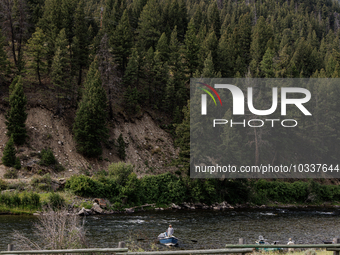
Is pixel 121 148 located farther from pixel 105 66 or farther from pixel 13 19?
pixel 13 19

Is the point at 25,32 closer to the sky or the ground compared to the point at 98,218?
closer to the sky

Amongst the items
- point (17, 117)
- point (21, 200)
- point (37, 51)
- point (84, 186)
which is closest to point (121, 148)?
point (84, 186)

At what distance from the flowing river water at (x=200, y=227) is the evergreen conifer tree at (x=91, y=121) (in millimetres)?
16752

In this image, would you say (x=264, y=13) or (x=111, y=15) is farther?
(x=264, y=13)

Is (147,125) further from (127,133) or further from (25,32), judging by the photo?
(25,32)

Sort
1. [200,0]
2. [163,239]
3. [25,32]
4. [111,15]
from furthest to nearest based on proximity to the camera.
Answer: [200,0]
[111,15]
[25,32]
[163,239]

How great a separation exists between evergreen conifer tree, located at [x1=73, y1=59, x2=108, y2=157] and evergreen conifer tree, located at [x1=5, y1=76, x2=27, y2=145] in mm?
8193

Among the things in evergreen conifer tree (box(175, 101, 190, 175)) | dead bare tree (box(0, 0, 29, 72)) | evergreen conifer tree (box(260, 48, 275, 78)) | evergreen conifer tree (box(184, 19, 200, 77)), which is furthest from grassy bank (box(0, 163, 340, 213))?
evergreen conifer tree (box(184, 19, 200, 77))

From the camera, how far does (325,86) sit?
73812mm

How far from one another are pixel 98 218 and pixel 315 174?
53071mm

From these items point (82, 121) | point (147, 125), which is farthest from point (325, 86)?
point (82, 121)

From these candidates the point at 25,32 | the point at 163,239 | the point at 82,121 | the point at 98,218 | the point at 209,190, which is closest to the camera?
the point at 163,239

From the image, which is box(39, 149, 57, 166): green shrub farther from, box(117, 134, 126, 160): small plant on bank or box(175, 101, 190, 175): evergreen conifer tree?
box(175, 101, 190, 175): evergreen conifer tree

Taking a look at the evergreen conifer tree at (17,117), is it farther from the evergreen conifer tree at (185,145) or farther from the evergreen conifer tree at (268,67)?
the evergreen conifer tree at (268,67)
